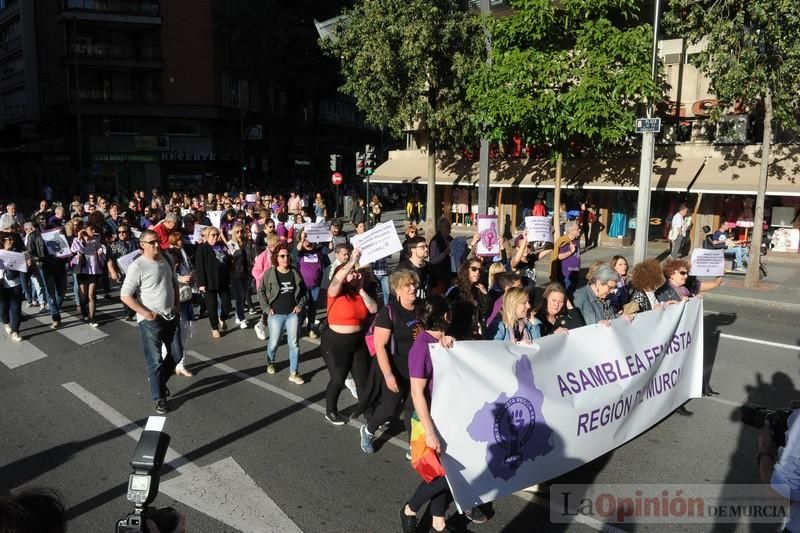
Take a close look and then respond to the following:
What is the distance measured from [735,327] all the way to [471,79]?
10.1m

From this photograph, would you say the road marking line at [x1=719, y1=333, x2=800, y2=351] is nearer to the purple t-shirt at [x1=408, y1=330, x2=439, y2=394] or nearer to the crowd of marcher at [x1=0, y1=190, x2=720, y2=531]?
the crowd of marcher at [x1=0, y1=190, x2=720, y2=531]

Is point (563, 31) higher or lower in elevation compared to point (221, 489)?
higher

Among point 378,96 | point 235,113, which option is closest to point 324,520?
point 378,96

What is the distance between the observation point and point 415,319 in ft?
16.2

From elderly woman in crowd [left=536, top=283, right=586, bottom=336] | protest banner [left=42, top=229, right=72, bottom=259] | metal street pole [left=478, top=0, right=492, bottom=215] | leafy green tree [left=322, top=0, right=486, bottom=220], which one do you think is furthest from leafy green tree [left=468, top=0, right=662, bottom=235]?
elderly woman in crowd [left=536, top=283, right=586, bottom=336]

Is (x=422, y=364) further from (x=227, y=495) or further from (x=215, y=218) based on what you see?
(x=215, y=218)

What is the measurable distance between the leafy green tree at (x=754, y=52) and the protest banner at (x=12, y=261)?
44.0 ft

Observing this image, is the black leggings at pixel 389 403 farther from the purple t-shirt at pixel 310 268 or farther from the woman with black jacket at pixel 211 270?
the woman with black jacket at pixel 211 270

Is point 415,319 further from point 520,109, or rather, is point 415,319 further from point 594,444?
point 520,109

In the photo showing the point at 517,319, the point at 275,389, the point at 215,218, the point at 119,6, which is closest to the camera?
the point at 517,319

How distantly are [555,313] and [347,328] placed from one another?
1.87 metres

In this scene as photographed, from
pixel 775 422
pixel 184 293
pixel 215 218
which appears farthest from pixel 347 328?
pixel 215 218

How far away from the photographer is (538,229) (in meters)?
9.87

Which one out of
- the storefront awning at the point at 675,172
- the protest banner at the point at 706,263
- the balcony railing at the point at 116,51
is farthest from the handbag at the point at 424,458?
the balcony railing at the point at 116,51
